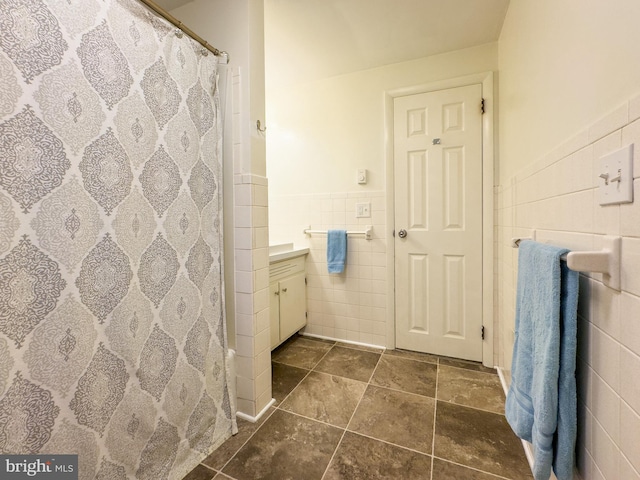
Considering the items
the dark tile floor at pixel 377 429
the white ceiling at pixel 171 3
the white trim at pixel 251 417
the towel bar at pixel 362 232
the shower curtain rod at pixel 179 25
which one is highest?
the white ceiling at pixel 171 3

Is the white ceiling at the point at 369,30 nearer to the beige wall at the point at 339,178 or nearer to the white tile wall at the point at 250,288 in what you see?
the beige wall at the point at 339,178

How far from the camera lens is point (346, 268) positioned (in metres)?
2.25

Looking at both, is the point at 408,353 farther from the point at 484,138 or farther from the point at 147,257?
the point at 147,257

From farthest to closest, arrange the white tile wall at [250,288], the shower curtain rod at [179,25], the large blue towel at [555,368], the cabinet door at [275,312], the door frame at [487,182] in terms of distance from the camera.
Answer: the cabinet door at [275,312]
the door frame at [487,182]
the white tile wall at [250,288]
the shower curtain rod at [179,25]
the large blue towel at [555,368]

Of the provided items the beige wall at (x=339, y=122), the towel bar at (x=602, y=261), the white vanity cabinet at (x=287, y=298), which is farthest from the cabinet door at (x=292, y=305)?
the towel bar at (x=602, y=261)

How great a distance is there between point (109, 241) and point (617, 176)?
1367 millimetres

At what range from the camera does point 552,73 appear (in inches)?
35.6

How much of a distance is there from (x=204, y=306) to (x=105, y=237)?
0.49m

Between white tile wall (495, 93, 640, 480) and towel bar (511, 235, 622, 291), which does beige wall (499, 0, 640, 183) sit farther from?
towel bar (511, 235, 622, 291)

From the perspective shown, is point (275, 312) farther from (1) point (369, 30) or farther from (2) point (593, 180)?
(1) point (369, 30)

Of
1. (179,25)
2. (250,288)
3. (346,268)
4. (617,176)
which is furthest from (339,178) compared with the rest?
(617,176)

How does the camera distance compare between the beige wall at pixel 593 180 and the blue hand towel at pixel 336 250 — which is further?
the blue hand towel at pixel 336 250

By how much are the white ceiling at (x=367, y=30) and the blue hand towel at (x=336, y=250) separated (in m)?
1.31

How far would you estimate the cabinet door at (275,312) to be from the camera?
1907mm
